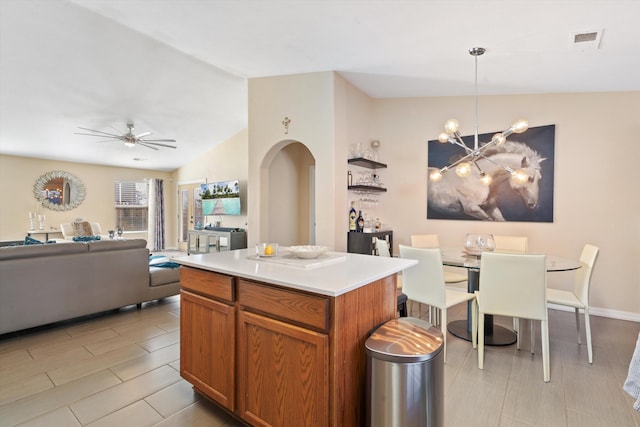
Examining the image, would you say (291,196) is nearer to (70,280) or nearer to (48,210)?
(70,280)

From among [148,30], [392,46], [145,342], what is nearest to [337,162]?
[392,46]

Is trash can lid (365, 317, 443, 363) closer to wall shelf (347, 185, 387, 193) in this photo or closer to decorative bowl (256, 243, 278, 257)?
decorative bowl (256, 243, 278, 257)

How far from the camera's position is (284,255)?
2154 millimetres

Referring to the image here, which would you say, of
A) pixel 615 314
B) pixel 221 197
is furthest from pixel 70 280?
pixel 615 314

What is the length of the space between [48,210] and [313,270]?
28.3ft

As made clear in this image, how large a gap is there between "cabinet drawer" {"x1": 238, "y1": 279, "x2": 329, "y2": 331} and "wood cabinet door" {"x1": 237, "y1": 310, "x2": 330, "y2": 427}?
43 millimetres

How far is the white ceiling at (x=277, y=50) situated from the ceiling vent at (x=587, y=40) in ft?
0.09

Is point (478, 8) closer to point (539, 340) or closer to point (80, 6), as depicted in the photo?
point (539, 340)

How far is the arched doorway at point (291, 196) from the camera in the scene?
4.98m

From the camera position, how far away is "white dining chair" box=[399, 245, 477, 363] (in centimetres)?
259

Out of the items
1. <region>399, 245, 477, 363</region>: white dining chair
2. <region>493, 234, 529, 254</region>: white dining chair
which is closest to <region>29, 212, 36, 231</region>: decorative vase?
<region>399, 245, 477, 363</region>: white dining chair

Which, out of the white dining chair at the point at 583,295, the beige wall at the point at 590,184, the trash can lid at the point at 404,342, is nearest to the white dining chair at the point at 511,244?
the beige wall at the point at 590,184

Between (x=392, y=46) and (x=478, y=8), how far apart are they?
86cm

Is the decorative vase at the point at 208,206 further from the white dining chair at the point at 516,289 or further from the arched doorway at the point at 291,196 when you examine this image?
the white dining chair at the point at 516,289
